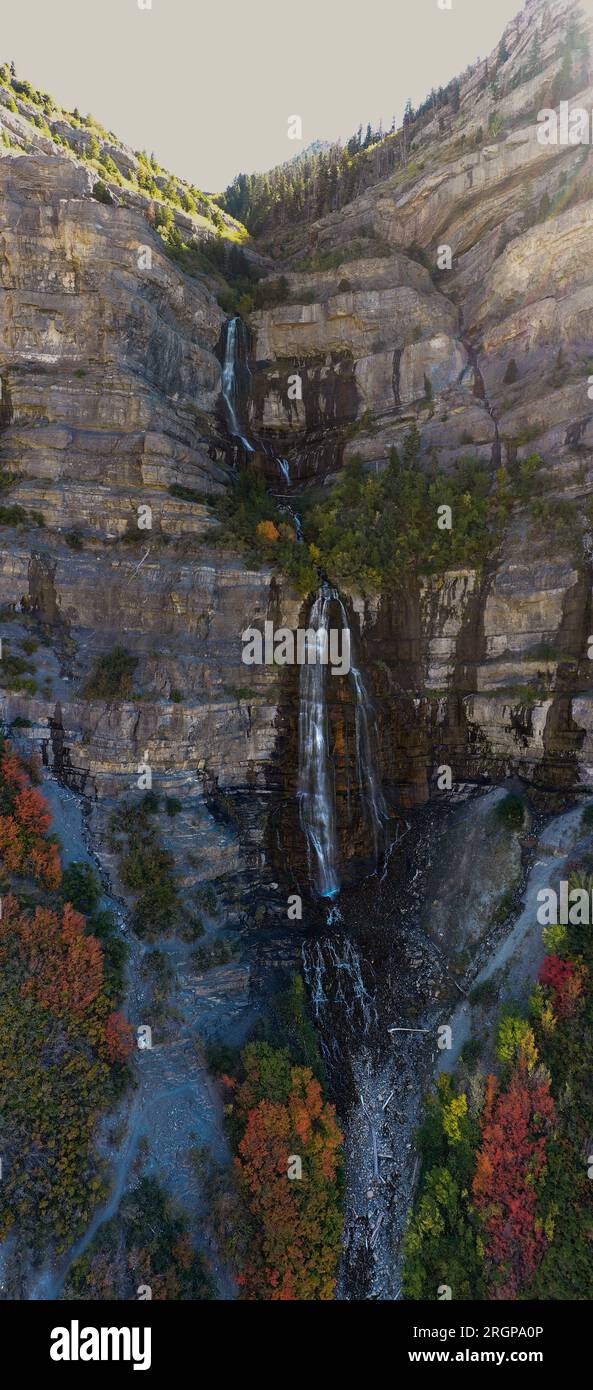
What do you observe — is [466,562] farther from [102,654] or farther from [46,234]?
[46,234]

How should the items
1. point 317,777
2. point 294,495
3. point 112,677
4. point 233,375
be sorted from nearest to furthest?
point 112,677
point 317,777
point 294,495
point 233,375

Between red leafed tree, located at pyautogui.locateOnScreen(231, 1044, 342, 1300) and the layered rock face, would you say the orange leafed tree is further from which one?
red leafed tree, located at pyautogui.locateOnScreen(231, 1044, 342, 1300)

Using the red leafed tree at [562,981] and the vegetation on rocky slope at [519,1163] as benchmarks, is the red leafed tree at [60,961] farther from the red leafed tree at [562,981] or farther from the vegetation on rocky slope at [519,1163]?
the red leafed tree at [562,981]

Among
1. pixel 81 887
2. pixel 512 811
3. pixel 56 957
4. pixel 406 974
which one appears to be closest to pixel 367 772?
pixel 512 811

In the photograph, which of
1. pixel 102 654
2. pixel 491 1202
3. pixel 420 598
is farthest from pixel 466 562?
pixel 491 1202

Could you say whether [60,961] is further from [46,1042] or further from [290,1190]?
[290,1190]

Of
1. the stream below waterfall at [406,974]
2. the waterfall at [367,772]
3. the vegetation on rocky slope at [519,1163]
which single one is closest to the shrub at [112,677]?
the waterfall at [367,772]
